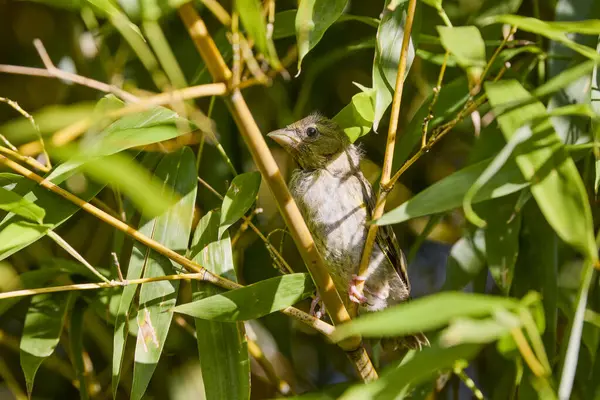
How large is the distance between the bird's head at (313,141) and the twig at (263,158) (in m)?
0.75

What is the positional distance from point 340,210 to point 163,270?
1.83 feet

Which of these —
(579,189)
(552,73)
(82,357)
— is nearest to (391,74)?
(552,73)

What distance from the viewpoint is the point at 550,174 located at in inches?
44.3

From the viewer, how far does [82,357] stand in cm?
186

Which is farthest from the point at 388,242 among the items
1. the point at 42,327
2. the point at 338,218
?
the point at 42,327

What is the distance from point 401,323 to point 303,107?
5.10 feet

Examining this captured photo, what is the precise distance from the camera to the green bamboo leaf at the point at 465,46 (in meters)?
1.16

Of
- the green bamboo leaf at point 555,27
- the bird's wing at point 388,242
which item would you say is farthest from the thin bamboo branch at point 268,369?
the green bamboo leaf at point 555,27

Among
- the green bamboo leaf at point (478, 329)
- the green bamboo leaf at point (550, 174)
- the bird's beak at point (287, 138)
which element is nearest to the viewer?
the green bamboo leaf at point (478, 329)

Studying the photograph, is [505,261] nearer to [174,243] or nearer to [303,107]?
[174,243]

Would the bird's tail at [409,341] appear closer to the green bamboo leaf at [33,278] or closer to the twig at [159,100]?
the green bamboo leaf at [33,278]

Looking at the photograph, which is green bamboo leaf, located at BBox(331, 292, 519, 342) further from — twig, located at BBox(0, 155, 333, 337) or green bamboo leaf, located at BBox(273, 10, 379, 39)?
green bamboo leaf, located at BBox(273, 10, 379, 39)

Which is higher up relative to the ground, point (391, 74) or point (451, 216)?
point (391, 74)

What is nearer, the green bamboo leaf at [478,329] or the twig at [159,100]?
the green bamboo leaf at [478,329]
